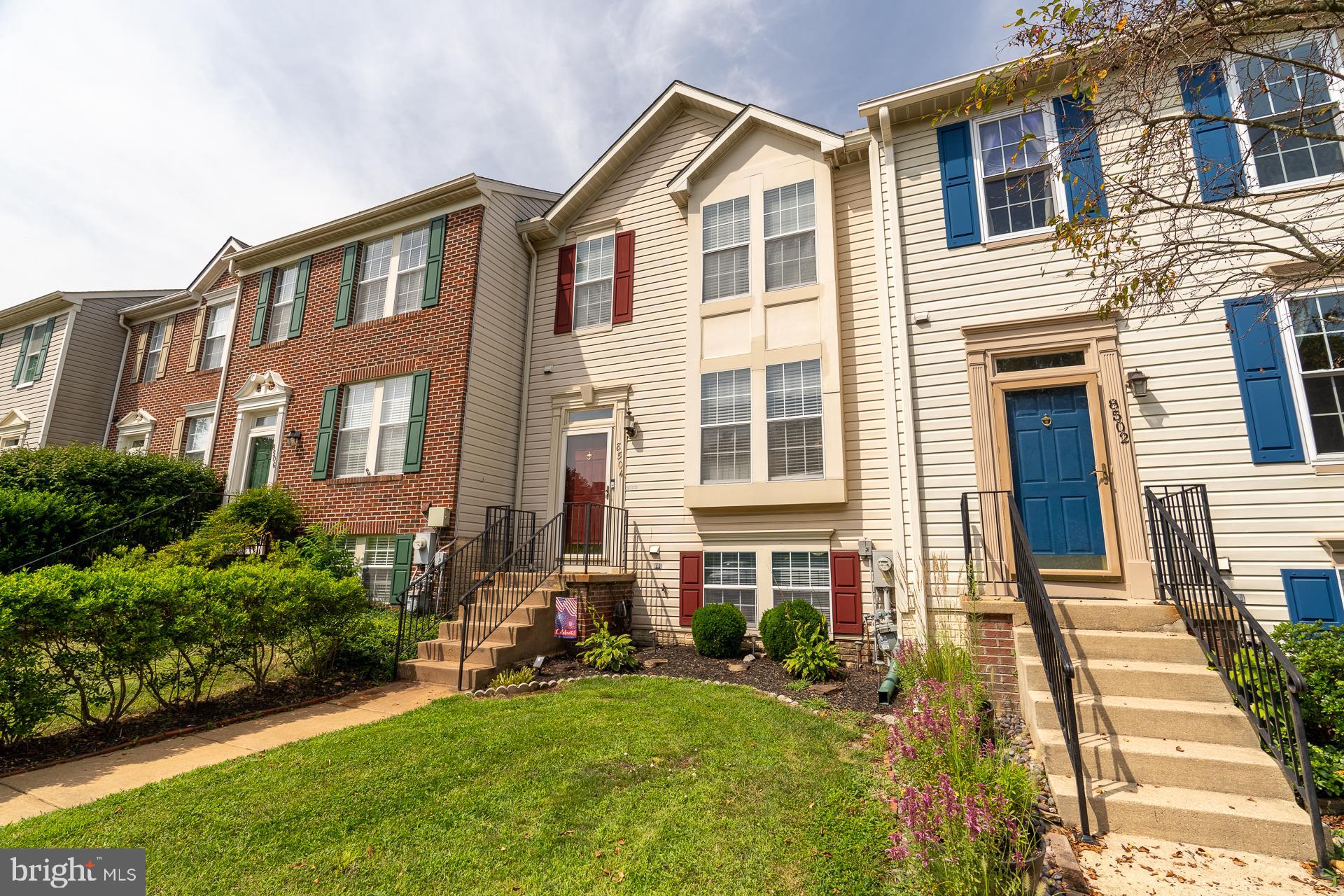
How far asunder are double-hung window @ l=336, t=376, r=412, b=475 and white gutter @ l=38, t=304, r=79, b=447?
10.3 m

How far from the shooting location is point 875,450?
793 centimetres

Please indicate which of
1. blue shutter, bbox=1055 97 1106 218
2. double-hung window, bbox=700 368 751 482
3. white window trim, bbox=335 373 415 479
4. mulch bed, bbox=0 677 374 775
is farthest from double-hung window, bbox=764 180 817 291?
mulch bed, bbox=0 677 374 775

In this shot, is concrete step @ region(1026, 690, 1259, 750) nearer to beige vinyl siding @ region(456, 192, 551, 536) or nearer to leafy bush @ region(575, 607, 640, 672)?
leafy bush @ region(575, 607, 640, 672)

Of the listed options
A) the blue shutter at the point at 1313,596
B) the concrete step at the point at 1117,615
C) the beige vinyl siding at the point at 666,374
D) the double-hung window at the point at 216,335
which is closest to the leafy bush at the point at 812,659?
the beige vinyl siding at the point at 666,374

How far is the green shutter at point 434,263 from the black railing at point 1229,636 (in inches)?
419

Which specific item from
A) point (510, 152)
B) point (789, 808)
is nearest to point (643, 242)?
point (510, 152)

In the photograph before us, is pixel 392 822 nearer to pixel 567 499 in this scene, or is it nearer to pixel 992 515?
pixel 992 515

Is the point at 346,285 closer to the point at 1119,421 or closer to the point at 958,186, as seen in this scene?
the point at 958,186

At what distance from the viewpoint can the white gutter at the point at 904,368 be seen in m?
7.08

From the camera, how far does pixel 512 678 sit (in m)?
6.69

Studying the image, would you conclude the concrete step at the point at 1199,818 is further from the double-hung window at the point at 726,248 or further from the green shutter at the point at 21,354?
the green shutter at the point at 21,354

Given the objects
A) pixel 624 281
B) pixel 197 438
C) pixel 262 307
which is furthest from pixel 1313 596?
pixel 197 438

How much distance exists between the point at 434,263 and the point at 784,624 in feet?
28.5

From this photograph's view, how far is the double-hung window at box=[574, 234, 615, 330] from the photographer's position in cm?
1070
